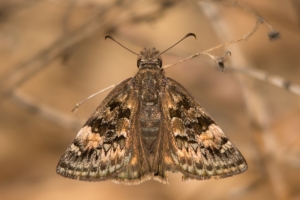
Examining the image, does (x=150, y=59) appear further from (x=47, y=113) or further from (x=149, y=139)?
(x=47, y=113)

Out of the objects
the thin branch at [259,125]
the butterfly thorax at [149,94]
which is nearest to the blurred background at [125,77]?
the thin branch at [259,125]

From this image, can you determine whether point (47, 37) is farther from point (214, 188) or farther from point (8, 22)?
point (214, 188)

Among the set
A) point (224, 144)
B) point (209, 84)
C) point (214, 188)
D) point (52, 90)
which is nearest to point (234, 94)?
point (209, 84)

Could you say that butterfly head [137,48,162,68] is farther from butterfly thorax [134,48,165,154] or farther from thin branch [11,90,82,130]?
thin branch [11,90,82,130]

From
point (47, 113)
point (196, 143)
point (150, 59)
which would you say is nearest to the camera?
point (196, 143)

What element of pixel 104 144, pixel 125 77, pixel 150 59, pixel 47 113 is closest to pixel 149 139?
pixel 104 144

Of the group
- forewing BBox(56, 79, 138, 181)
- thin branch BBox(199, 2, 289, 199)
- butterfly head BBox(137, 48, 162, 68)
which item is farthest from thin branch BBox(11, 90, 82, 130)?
thin branch BBox(199, 2, 289, 199)

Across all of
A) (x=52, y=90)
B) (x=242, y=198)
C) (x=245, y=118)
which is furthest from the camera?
(x=52, y=90)
